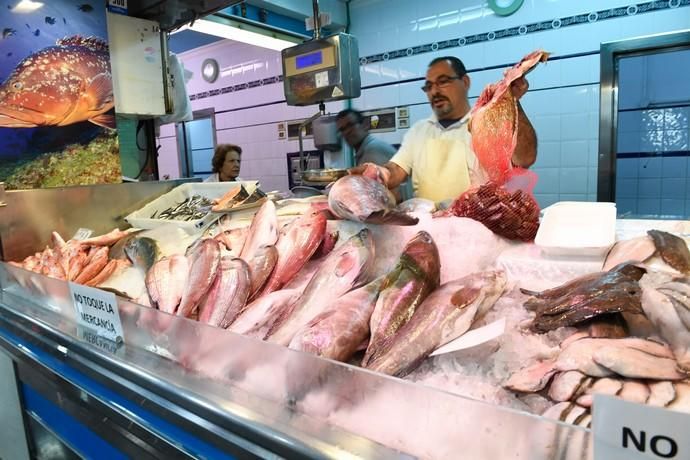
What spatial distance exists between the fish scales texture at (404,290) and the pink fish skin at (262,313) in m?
0.29

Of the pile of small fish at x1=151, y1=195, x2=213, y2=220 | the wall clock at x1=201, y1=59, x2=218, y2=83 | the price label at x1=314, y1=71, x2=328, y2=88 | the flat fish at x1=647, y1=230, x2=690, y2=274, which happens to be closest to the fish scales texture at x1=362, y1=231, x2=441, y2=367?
the flat fish at x1=647, y1=230, x2=690, y2=274

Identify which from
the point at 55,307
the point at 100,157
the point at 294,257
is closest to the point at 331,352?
the point at 294,257

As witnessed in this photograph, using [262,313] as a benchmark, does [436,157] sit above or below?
above

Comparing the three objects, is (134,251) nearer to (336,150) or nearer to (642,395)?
(642,395)

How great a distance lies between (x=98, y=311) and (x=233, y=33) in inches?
174

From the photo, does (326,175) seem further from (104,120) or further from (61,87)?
(61,87)

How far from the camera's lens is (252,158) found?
7266 millimetres

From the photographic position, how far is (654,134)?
4.66 m

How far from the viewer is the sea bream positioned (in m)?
2.61

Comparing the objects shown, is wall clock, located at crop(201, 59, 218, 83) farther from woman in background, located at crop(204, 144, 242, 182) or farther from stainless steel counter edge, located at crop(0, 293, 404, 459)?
stainless steel counter edge, located at crop(0, 293, 404, 459)

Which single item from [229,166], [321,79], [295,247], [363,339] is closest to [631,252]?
[363,339]

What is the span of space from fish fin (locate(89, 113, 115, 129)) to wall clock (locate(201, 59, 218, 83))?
15.8 ft

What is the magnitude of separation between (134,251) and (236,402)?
4.20 ft

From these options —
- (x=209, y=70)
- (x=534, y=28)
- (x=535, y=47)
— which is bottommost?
(x=535, y=47)
